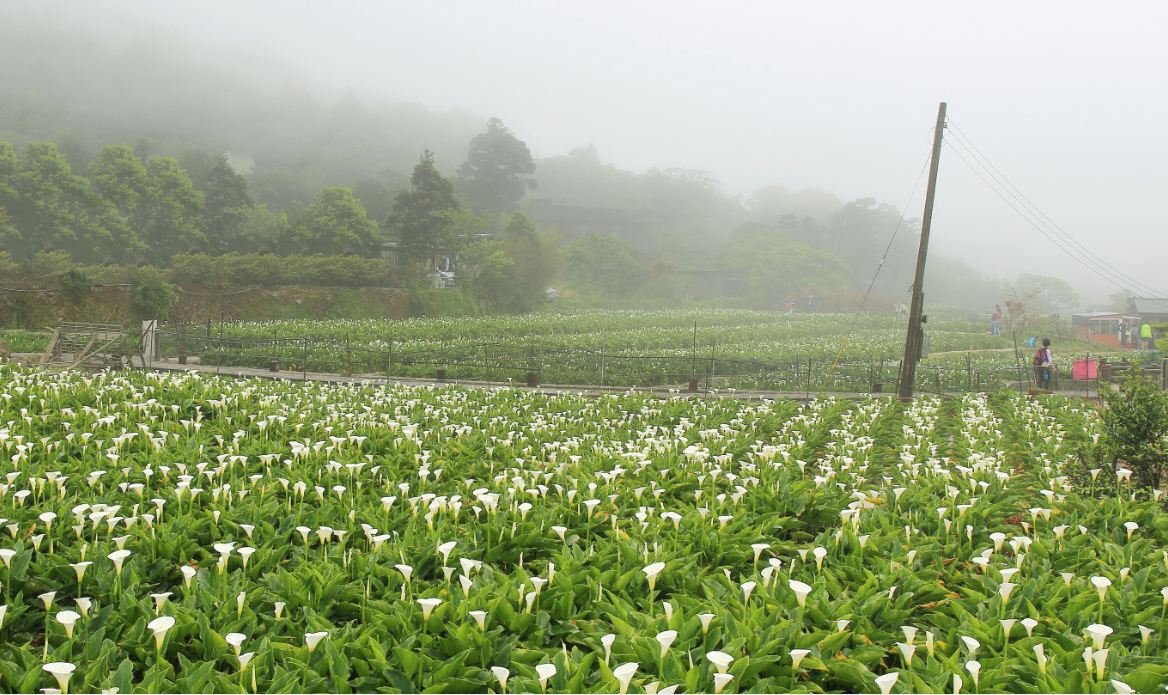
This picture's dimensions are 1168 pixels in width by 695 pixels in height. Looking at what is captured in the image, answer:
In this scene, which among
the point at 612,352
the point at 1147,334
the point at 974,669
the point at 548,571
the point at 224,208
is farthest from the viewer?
the point at 224,208

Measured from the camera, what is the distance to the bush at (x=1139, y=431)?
26.6 ft

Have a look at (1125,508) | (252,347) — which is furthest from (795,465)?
(252,347)

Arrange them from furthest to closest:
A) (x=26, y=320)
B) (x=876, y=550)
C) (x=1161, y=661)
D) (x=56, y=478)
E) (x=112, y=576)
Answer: (x=26, y=320)
(x=56, y=478)
(x=876, y=550)
(x=112, y=576)
(x=1161, y=661)

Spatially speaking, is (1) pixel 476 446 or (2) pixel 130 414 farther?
(2) pixel 130 414

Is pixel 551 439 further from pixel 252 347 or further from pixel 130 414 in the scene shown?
pixel 252 347

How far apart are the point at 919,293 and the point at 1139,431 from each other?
10.5 meters

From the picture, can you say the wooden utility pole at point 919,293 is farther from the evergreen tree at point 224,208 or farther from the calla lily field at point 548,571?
the evergreen tree at point 224,208

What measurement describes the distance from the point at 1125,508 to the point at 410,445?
7204 mm

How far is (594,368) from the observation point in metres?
25.2

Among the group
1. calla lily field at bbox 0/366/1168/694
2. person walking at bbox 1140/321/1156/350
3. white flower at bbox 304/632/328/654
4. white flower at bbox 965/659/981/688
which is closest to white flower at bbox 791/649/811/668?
calla lily field at bbox 0/366/1168/694

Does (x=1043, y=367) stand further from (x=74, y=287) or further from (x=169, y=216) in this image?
(x=169, y=216)

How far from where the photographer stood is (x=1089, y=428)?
12.0m

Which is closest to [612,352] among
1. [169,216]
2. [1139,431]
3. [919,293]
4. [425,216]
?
[919,293]

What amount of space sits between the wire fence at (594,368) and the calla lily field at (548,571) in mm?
14622
